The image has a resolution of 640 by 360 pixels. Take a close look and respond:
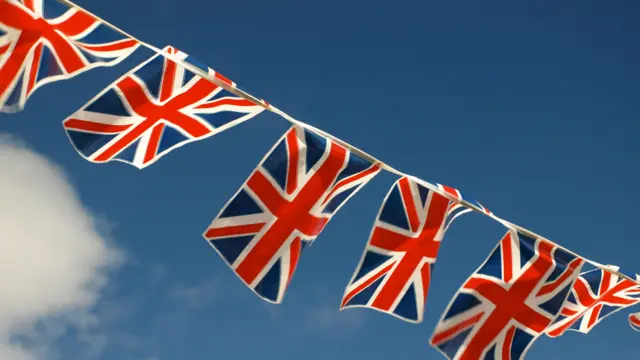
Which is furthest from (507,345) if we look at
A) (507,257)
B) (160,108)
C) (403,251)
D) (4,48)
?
(4,48)

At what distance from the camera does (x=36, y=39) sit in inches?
276

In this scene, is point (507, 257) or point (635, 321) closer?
point (507, 257)

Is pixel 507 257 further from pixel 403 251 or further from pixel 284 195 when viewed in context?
pixel 284 195

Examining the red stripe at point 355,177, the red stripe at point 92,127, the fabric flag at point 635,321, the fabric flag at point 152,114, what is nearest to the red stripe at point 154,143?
the fabric flag at point 152,114

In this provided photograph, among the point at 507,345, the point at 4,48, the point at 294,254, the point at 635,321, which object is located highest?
the point at 4,48

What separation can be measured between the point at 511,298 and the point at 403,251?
4.18 ft

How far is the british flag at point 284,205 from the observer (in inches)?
282

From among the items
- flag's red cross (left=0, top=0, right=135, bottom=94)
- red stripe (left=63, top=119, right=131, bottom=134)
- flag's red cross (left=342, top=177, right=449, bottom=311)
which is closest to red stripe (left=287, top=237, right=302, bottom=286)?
flag's red cross (left=342, top=177, right=449, bottom=311)

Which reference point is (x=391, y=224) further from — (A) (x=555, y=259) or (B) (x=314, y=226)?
(A) (x=555, y=259)

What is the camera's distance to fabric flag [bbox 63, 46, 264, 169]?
7051 millimetres

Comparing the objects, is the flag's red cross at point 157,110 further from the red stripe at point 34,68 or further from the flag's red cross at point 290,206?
the flag's red cross at point 290,206

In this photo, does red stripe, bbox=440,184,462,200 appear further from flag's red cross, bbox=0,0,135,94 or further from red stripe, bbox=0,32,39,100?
red stripe, bbox=0,32,39,100

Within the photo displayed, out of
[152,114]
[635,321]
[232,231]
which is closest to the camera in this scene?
[232,231]

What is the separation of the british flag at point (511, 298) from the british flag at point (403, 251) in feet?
1.55
